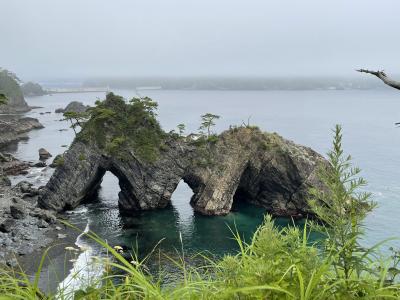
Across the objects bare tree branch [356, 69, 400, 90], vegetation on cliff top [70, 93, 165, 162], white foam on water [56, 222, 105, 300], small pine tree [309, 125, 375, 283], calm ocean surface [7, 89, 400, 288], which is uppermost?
bare tree branch [356, 69, 400, 90]

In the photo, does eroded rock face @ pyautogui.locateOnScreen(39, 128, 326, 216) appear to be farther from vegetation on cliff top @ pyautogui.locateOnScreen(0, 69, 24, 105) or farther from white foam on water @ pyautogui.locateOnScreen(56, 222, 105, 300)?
vegetation on cliff top @ pyautogui.locateOnScreen(0, 69, 24, 105)

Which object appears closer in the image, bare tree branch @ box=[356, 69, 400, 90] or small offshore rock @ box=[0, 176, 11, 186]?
bare tree branch @ box=[356, 69, 400, 90]

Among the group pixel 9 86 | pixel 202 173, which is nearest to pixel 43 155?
pixel 202 173

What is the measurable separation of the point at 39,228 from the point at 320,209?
47.1 metres

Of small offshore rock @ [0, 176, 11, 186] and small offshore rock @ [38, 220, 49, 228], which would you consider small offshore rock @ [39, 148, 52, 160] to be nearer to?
small offshore rock @ [0, 176, 11, 186]

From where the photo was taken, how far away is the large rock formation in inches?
2189

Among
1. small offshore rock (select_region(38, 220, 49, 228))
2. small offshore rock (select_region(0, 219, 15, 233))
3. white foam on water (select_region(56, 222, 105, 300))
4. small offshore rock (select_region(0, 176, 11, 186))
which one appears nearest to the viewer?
white foam on water (select_region(56, 222, 105, 300))

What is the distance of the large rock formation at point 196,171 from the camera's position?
182ft

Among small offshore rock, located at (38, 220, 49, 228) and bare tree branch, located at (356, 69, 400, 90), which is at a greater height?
bare tree branch, located at (356, 69, 400, 90)

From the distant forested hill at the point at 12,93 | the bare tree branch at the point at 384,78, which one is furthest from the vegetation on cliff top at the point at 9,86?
the bare tree branch at the point at 384,78

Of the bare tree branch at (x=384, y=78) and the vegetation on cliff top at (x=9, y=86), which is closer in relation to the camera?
the bare tree branch at (x=384, y=78)

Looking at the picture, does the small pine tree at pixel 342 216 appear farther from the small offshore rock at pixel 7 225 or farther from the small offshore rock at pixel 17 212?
the small offshore rock at pixel 17 212

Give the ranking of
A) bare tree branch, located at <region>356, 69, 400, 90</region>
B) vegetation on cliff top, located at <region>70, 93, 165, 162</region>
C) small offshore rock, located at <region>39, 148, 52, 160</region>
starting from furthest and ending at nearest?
small offshore rock, located at <region>39, 148, 52, 160</region> → vegetation on cliff top, located at <region>70, 93, 165, 162</region> → bare tree branch, located at <region>356, 69, 400, 90</region>

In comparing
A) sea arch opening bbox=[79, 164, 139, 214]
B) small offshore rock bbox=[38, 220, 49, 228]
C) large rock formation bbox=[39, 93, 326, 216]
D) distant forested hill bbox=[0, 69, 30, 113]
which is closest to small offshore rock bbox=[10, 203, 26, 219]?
small offshore rock bbox=[38, 220, 49, 228]
